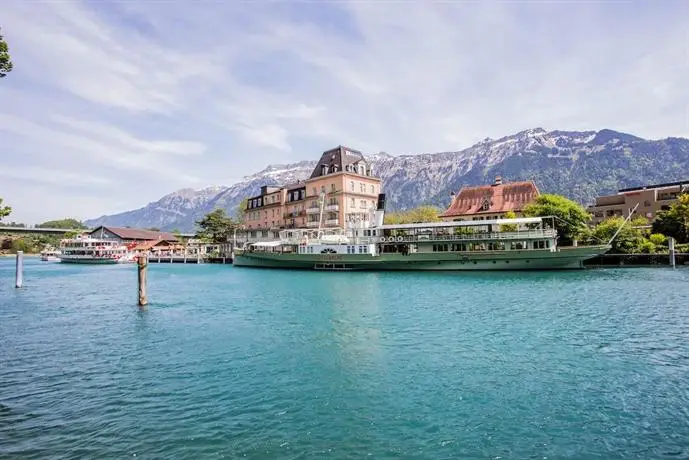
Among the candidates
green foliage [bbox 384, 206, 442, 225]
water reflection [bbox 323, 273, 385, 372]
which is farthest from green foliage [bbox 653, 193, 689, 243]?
water reflection [bbox 323, 273, 385, 372]

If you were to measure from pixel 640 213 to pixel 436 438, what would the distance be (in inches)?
4008

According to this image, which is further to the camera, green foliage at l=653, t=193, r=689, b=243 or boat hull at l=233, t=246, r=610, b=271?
green foliage at l=653, t=193, r=689, b=243

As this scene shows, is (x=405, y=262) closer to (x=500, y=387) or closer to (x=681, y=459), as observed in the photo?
(x=500, y=387)

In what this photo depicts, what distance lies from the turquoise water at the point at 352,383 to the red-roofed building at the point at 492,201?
56638mm

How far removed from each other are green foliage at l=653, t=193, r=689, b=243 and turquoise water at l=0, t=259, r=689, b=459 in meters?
45.3

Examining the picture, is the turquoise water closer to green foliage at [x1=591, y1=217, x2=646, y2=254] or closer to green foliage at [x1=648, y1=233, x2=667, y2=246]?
green foliage at [x1=591, y1=217, x2=646, y2=254]

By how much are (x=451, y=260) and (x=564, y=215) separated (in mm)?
20323

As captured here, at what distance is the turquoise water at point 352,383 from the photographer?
8766 millimetres

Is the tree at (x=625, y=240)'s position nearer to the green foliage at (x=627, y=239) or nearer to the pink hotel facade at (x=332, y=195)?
the green foliage at (x=627, y=239)

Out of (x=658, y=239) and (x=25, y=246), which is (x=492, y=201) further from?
(x=25, y=246)

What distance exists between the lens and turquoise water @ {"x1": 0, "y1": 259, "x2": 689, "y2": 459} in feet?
28.8

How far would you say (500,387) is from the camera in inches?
470

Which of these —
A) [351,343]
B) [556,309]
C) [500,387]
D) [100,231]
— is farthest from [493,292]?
[100,231]

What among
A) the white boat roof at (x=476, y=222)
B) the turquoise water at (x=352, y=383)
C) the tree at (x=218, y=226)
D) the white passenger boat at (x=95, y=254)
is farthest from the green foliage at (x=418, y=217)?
the turquoise water at (x=352, y=383)
